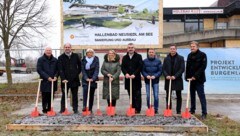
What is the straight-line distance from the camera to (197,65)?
894 cm

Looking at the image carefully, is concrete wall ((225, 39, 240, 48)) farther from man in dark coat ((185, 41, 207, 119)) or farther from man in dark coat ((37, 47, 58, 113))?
man in dark coat ((37, 47, 58, 113))

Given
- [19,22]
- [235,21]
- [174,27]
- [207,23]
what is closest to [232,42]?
[235,21]

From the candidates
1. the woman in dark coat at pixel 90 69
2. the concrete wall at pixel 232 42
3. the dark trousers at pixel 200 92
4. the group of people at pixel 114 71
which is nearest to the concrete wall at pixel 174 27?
the concrete wall at pixel 232 42

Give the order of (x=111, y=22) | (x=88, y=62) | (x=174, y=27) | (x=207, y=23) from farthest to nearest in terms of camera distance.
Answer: (x=207, y=23)
(x=174, y=27)
(x=111, y=22)
(x=88, y=62)

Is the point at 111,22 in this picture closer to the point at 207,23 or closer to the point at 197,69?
the point at 197,69

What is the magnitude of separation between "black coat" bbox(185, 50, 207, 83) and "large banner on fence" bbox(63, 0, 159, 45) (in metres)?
2.81

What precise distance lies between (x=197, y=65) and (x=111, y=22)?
3.83 metres

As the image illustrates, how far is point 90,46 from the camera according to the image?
11.8 metres

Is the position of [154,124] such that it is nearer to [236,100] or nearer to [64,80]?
[64,80]

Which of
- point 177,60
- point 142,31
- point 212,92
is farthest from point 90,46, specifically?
point 212,92

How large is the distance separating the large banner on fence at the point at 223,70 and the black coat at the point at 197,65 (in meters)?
4.01

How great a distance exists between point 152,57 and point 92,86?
1.76m

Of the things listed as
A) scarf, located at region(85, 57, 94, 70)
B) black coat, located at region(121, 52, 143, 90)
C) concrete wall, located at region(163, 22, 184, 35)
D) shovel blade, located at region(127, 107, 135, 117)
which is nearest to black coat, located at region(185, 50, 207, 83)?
black coat, located at region(121, 52, 143, 90)

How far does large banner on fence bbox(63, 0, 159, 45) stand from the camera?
1166 cm
